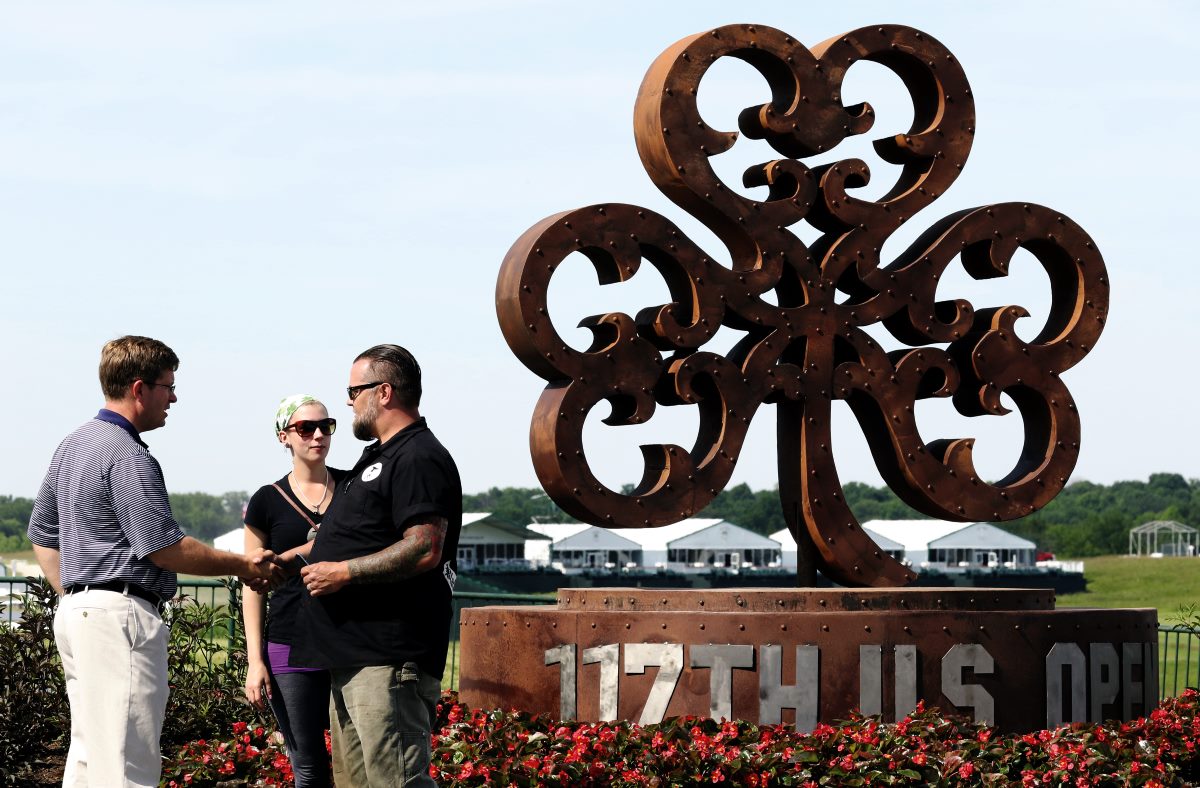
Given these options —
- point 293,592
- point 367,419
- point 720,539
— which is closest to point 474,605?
point 293,592

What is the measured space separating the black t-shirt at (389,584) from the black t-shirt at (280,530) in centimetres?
55

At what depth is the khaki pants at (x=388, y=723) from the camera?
5.54 m

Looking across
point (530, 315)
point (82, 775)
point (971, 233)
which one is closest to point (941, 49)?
point (971, 233)

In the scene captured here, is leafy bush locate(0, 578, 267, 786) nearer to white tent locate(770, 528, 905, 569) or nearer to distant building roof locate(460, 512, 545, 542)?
white tent locate(770, 528, 905, 569)

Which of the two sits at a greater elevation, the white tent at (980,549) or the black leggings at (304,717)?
the black leggings at (304,717)

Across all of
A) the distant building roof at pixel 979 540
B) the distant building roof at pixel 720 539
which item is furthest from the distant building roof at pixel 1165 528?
the distant building roof at pixel 720 539

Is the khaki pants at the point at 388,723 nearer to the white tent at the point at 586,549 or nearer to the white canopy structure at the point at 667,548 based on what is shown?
the white tent at the point at 586,549

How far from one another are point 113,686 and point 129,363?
1.15 meters

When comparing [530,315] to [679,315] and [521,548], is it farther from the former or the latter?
[521,548]

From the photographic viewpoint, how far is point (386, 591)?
568 cm

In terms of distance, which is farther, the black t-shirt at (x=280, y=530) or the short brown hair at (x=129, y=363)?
the black t-shirt at (x=280, y=530)

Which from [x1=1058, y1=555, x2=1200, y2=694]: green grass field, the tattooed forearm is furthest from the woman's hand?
[x1=1058, y1=555, x2=1200, y2=694]: green grass field

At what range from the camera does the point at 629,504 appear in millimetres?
9195

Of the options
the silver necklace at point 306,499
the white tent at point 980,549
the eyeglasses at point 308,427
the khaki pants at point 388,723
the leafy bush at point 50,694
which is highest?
the eyeglasses at point 308,427
